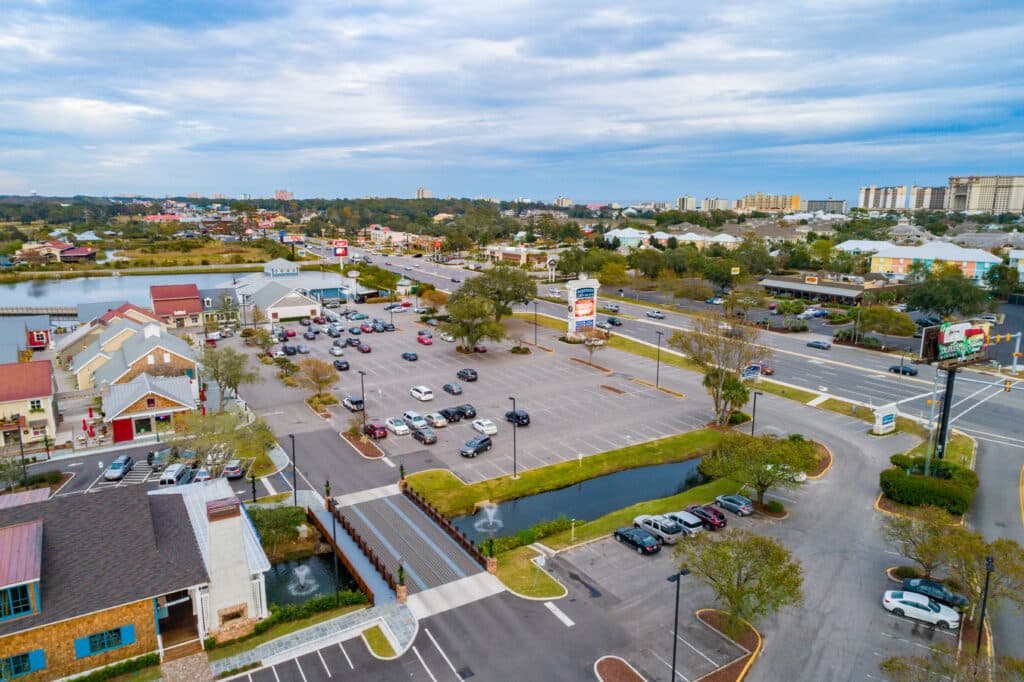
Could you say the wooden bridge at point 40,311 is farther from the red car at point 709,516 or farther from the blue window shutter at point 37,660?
the red car at point 709,516

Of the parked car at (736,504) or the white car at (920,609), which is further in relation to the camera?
the parked car at (736,504)

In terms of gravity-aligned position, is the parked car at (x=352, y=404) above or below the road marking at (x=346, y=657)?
above

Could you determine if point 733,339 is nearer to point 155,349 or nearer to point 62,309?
point 155,349

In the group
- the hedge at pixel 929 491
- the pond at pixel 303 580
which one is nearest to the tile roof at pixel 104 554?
the pond at pixel 303 580

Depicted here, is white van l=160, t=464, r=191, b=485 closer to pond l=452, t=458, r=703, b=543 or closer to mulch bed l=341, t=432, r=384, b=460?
mulch bed l=341, t=432, r=384, b=460

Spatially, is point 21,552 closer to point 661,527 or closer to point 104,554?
point 104,554

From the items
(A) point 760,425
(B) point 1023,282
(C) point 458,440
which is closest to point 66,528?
(C) point 458,440
